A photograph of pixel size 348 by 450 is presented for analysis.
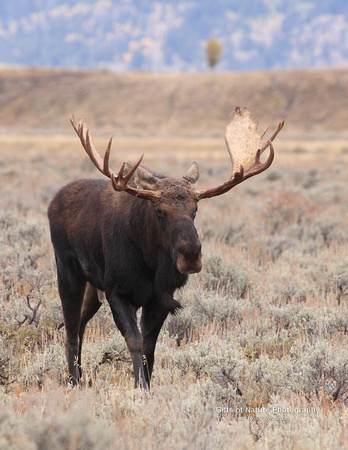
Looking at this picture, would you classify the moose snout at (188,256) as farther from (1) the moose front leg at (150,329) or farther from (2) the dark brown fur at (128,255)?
(1) the moose front leg at (150,329)

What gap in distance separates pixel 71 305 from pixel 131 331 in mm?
990

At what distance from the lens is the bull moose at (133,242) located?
13.7 feet

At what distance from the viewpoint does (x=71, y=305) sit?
5.06 m

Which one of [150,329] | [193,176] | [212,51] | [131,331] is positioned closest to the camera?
[131,331]

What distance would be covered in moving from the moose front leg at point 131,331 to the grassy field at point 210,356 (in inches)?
6.3

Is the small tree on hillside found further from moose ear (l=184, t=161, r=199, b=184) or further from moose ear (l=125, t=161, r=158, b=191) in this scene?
moose ear (l=125, t=161, r=158, b=191)

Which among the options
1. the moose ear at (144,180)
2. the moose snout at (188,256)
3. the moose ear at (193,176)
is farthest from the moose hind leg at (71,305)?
the moose snout at (188,256)

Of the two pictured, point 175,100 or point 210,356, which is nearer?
point 210,356

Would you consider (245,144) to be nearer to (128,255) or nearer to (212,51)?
(128,255)

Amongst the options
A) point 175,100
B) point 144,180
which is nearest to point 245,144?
point 144,180

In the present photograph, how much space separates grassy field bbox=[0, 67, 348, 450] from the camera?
3.10 m

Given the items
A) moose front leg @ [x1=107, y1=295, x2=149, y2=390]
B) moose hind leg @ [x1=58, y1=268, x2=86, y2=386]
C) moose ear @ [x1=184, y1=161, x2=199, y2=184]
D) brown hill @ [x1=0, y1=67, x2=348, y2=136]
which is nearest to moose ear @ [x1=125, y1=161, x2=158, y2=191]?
moose ear @ [x1=184, y1=161, x2=199, y2=184]

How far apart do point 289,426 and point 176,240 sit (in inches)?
53.3

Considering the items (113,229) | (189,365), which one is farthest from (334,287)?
(113,229)
